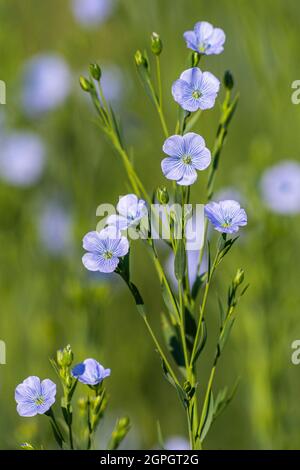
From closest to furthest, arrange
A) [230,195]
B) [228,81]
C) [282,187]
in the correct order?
[228,81]
[230,195]
[282,187]

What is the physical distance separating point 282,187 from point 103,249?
67.2 inches

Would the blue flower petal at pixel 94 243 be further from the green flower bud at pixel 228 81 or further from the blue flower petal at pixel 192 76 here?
the green flower bud at pixel 228 81

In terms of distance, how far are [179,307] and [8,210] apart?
5.83 feet

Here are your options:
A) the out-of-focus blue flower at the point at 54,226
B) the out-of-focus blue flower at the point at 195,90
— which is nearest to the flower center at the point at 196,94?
the out-of-focus blue flower at the point at 195,90

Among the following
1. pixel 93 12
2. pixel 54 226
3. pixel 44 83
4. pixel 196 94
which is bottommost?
pixel 54 226

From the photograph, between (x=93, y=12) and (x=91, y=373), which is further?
(x=93, y=12)

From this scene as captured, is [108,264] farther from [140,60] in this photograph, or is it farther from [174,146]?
[140,60]

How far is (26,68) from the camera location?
4039mm

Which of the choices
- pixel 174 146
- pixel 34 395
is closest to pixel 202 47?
pixel 174 146

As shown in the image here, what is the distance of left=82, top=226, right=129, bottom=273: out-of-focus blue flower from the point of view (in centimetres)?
129

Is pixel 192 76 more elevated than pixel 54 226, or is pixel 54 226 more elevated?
pixel 192 76

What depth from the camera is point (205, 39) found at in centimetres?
147

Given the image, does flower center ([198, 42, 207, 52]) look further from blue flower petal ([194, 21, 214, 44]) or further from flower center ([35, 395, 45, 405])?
flower center ([35, 395, 45, 405])

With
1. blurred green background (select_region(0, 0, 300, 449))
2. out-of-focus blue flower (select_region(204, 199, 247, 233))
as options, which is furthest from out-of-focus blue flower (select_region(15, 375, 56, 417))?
blurred green background (select_region(0, 0, 300, 449))
